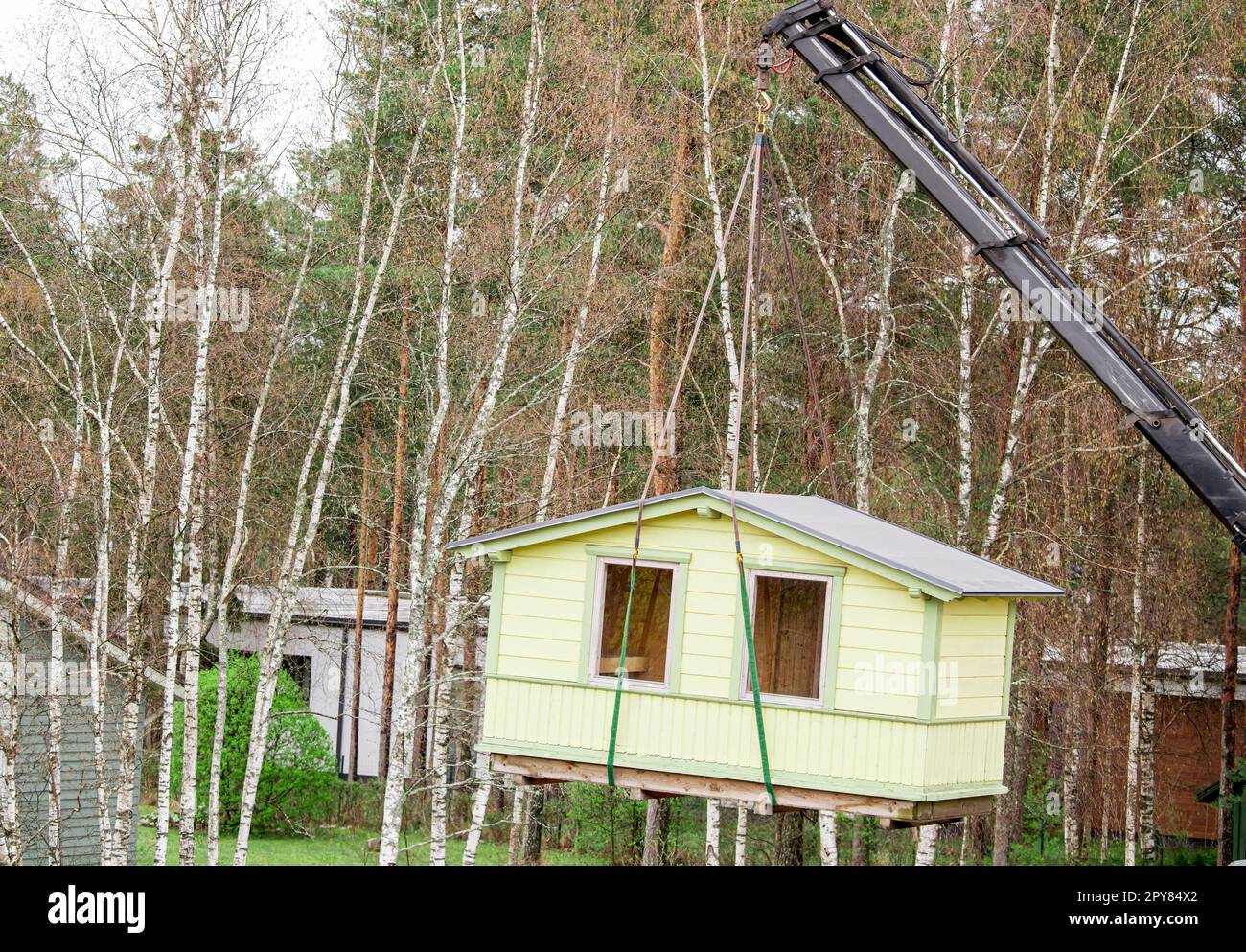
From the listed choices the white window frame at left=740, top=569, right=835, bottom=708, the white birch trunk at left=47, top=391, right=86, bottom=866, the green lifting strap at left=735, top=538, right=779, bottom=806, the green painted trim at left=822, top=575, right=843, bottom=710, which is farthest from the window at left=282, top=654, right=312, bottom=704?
the green painted trim at left=822, top=575, right=843, bottom=710

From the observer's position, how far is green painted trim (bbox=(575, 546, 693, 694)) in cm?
1034

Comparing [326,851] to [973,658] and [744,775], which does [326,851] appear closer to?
[744,775]

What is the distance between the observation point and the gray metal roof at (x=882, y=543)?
9.82 meters

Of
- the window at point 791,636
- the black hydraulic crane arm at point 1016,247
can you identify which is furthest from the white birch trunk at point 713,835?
the black hydraulic crane arm at point 1016,247

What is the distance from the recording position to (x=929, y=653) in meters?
9.83

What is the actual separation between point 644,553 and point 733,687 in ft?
3.67

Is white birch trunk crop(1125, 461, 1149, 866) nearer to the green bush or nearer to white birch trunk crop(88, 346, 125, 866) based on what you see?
white birch trunk crop(88, 346, 125, 866)

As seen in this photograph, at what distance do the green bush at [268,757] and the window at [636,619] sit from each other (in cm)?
1461

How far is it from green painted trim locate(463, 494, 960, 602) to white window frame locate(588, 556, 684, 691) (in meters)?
0.28

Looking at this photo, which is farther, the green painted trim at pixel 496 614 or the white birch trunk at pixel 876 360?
the white birch trunk at pixel 876 360

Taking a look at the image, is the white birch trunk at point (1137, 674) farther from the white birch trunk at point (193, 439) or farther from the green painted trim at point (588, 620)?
the white birch trunk at point (193, 439)

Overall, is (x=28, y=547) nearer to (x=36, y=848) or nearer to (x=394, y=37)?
(x=36, y=848)

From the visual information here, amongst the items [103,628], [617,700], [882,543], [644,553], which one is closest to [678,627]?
[644,553]

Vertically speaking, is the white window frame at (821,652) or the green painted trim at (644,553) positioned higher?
the green painted trim at (644,553)
